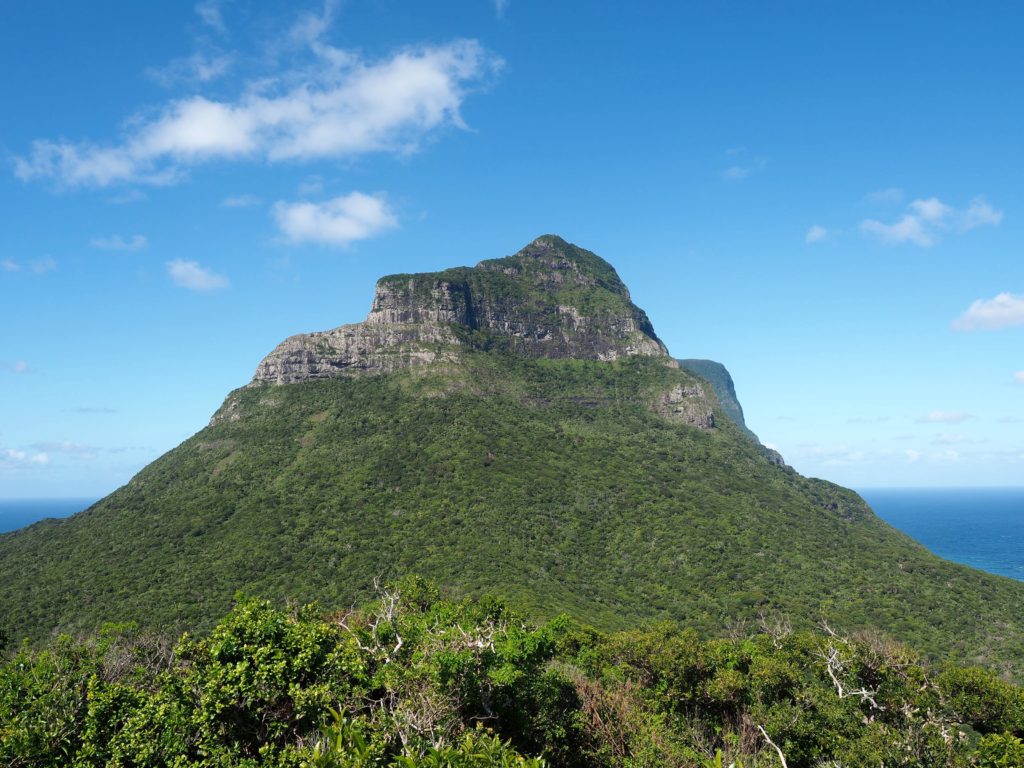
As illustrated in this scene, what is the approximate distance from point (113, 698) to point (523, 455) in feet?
332

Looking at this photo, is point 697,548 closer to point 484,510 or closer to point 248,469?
point 484,510

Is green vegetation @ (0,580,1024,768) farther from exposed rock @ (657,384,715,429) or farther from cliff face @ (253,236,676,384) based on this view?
exposed rock @ (657,384,715,429)

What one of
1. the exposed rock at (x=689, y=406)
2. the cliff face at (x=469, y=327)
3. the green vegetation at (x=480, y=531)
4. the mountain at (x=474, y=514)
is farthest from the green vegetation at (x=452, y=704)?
the exposed rock at (x=689, y=406)

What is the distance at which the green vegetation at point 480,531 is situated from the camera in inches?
2859

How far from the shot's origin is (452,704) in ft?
62.2

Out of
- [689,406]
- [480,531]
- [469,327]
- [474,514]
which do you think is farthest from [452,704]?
[469,327]

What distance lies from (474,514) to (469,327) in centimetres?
7894

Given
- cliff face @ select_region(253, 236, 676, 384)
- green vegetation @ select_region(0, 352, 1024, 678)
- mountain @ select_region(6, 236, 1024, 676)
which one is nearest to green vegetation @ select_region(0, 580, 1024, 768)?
green vegetation @ select_region(0, 352, 1024, 678)

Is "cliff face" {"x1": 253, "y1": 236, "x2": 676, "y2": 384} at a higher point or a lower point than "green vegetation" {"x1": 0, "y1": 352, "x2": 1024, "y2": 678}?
higher

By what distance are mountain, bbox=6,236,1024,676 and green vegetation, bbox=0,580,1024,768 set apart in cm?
3300

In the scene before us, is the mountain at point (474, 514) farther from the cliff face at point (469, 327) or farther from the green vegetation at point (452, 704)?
the green vegetation at point (452, 704)

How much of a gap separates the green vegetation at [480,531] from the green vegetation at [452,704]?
31686 mm

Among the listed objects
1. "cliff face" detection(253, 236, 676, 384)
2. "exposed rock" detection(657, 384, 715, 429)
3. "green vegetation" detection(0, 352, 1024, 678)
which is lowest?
"green vegetation" detection(0, 352, 1024, 678)

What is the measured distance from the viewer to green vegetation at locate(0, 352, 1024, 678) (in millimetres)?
72625
